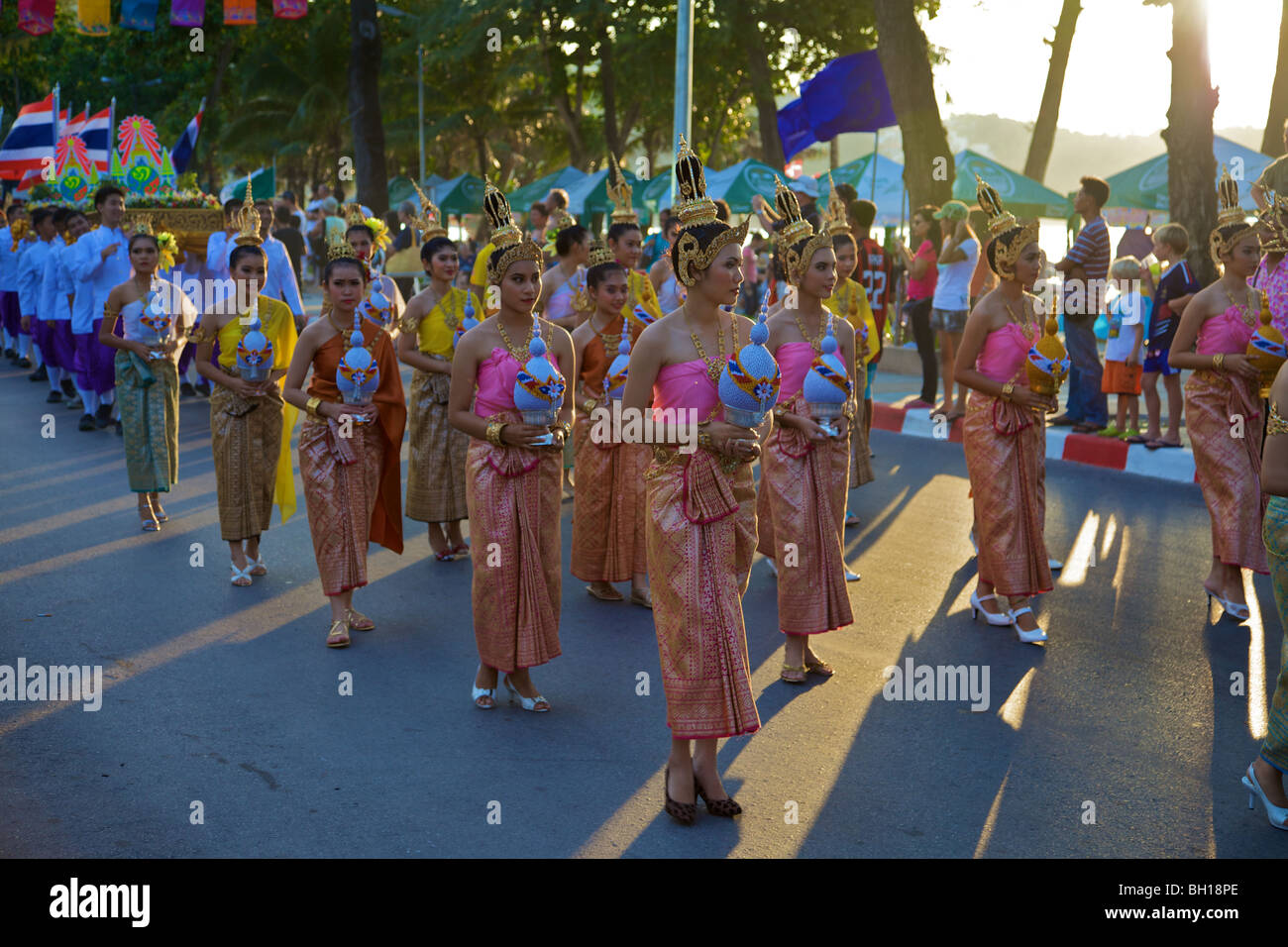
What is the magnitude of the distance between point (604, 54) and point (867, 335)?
25.7m

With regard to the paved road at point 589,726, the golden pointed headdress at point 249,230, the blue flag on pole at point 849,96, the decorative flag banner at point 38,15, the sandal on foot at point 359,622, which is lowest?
the paved road at point 589,726

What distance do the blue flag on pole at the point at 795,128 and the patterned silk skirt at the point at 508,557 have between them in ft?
47.9

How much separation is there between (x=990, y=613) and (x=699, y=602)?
2755mm

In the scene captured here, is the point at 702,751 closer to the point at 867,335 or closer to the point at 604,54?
the point at 867,335

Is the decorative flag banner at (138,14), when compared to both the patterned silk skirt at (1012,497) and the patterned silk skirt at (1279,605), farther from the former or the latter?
the patterned silk skirt at (1279,605)

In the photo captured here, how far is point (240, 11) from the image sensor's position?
76.5 feet

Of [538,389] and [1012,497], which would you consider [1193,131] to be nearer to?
[1012,497]

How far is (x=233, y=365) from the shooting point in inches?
288

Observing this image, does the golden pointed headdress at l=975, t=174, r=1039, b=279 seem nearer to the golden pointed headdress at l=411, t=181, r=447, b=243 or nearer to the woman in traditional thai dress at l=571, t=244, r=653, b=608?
the woman in traditional thai dress at l=571, t=244, r=653, b=608

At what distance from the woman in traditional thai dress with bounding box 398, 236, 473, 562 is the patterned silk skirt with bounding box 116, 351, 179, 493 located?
185cm

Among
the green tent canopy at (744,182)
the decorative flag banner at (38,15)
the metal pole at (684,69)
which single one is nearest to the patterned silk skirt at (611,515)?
the metal pole at (684,69)

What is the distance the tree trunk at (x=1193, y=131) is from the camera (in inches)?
501

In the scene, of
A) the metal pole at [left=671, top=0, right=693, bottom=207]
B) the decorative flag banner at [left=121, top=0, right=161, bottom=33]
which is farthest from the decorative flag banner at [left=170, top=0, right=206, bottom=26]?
the metal pole at [left=671, top=0, right=693, bottom=207]

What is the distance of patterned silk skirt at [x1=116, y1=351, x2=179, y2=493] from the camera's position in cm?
852
